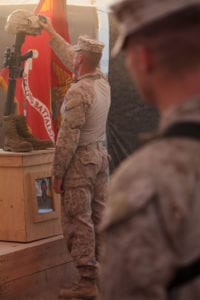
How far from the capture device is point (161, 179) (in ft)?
4.11

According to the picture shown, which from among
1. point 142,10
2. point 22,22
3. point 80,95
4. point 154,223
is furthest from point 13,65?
point 154,223

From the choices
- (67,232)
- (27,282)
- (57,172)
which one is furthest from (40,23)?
(27,282)

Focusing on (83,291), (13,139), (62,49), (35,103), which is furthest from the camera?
(35,103)

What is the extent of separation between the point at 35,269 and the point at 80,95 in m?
1.07

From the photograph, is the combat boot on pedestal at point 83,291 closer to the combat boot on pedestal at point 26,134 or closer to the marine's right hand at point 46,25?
the combat boot on pedestal at point 26,134

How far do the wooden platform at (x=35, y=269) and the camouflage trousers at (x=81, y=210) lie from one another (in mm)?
181

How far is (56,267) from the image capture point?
449 cm

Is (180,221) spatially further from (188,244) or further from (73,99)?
(73,99)

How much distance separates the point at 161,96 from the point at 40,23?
3.40m

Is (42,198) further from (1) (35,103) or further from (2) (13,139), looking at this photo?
(1) (35,103)

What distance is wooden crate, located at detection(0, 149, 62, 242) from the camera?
4340 millimetres

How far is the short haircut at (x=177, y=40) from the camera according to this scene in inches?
49.8

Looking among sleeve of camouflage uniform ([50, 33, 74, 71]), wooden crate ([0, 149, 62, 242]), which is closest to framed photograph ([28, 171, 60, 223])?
wooden crate ([0, 149, 62, 242])

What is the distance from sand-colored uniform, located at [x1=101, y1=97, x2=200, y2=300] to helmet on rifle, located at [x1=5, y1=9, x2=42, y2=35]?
3.37m
